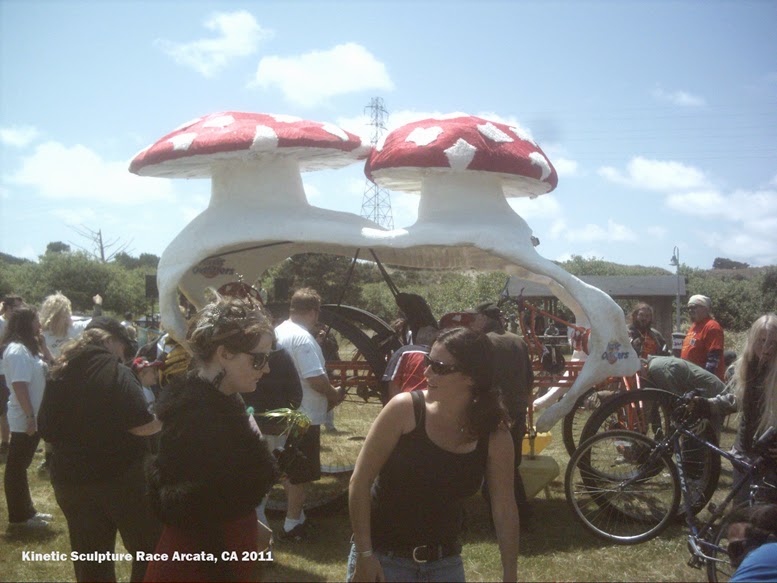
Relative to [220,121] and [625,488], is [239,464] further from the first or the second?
[220,121]

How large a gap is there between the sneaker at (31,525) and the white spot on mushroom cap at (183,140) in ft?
10.1

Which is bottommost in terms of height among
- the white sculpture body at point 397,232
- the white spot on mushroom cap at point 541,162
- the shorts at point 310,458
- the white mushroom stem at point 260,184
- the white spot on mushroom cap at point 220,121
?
the shorts at point 310,458

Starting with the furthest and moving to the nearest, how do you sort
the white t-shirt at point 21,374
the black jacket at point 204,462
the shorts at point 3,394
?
the shorts at point 3,394
the white t-shirt at point 21,374
the black jacket at point 204,462

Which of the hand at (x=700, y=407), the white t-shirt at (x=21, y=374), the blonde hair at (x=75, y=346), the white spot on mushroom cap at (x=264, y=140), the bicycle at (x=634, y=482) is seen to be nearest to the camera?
the blonde hair at (x=75, y=346)

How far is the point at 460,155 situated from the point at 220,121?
75.2 inches

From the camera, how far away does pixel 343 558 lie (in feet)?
15.8

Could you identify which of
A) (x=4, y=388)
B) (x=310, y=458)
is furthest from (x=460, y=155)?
(x=4, y=388)

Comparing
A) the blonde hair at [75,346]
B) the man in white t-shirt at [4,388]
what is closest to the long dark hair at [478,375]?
the blonde hair at [75,346]

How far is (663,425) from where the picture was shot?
5.83 m

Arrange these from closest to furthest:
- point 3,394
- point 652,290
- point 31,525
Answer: point 31,525, point 3,394, point 652,290

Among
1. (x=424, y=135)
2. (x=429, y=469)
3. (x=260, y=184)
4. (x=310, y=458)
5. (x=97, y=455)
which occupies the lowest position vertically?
(x=310, y=458)

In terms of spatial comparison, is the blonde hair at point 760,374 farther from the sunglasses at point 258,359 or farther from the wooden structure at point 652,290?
the wooden structure at point 652,290

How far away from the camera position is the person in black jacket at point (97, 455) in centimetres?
323

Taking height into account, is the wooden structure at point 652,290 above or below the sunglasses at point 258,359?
above
